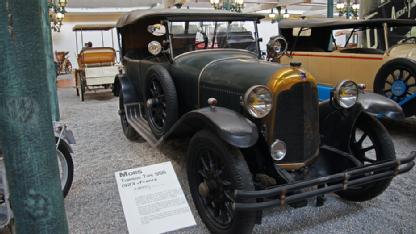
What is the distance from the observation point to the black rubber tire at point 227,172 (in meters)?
2.15

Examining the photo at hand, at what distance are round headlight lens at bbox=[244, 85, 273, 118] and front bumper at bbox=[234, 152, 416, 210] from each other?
1.63 ft

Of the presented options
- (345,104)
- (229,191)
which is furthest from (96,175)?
(345,104)

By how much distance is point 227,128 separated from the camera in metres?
2.17

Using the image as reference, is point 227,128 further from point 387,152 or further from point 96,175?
point 96,175

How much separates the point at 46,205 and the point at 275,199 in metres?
1.31

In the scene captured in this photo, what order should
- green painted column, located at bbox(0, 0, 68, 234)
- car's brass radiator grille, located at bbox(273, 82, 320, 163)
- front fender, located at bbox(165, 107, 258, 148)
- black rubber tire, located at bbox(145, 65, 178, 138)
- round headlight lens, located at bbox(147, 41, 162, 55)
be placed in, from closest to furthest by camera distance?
green painted column, located at bbox(0, 0, 68, 234) < front fender, located at bbox(165, 107, 258, 148) < car's brass radiator grille, located at bbox(273, 82, 320, 163) < black rubber tire, located at bbox(145, 65, 178, 138) < round headlight lens, located at bbox(147, 41, 162, 55)

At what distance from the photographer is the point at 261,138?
248 cm

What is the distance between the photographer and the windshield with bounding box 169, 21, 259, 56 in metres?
3.68

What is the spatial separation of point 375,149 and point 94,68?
283 inches

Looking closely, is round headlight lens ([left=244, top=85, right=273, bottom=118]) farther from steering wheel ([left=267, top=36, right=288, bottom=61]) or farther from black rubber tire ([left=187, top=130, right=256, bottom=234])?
Answer: steering wheel ([left=267, top=36, right=288, bottom=61])

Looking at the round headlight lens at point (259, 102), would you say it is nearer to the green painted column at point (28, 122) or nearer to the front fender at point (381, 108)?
the front fender at point (381, 108)

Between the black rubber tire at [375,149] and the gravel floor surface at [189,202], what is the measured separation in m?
0.11

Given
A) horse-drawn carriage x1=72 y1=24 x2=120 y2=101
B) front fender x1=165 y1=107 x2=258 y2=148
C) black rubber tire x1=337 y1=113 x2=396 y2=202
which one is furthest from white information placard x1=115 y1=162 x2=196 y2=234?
horse-drawn carriage x1=72 y1=24 x2=120 y2=101

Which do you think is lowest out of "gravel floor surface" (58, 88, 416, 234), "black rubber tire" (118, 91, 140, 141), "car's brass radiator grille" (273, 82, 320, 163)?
"gravel floor surface" (58, 88, 416, 234)
